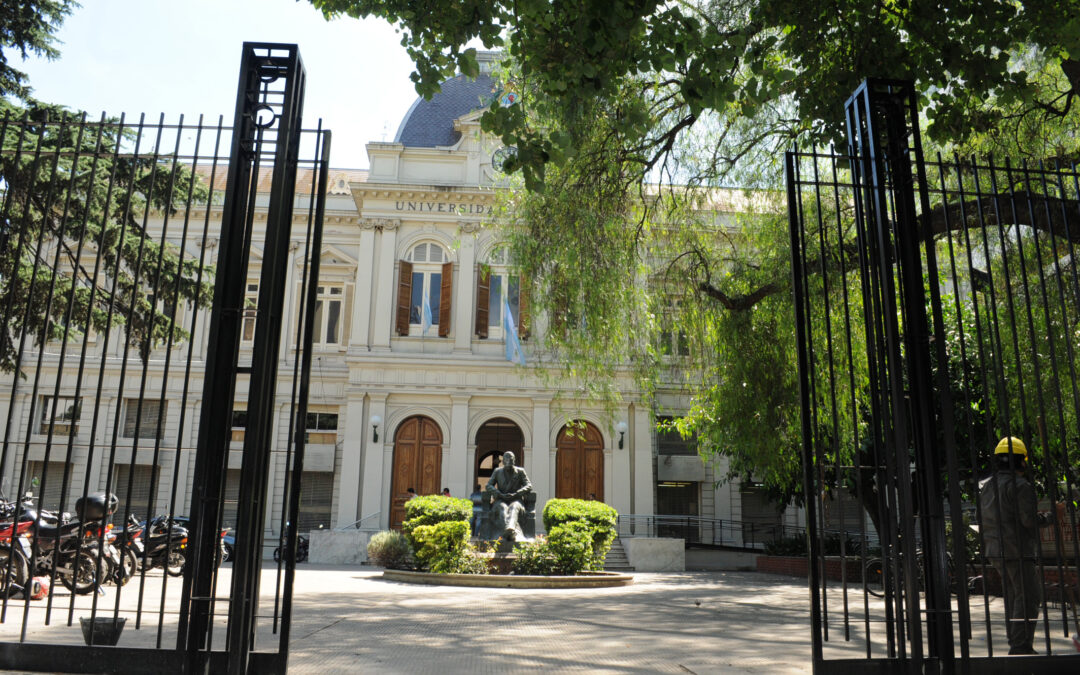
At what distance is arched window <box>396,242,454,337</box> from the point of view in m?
25.7

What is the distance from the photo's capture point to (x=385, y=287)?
25.9 metres

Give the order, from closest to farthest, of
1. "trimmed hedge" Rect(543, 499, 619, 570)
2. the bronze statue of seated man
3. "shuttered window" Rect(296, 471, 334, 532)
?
"trimmed hedge" Rect(543, 499, 619, 570) < the bronze statue of seated man < "shuttered window" Rect(296, 471, 334, 532)

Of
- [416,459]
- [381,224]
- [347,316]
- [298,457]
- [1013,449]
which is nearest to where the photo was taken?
[298,457]

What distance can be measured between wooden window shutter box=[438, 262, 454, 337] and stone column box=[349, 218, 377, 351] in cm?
210

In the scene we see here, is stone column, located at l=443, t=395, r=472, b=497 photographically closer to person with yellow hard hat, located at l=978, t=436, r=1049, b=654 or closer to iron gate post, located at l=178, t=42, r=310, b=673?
person with yellow hard hat, located at l=978, t=436, r=1049, b=654

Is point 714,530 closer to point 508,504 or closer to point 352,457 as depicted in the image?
point 352,457

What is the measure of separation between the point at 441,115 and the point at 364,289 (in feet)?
21.7

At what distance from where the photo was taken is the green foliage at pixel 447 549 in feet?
44.5

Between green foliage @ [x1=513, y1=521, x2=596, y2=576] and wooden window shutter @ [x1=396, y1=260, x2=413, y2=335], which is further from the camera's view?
wooden window shutter @ [x1=396, y1=260, x2=413, y2=335]

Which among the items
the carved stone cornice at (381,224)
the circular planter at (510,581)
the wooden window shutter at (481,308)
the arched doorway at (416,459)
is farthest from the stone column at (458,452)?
the circular planter at (510,581)

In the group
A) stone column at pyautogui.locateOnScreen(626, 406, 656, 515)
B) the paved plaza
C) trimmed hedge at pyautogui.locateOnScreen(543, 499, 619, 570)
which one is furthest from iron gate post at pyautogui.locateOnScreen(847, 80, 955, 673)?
stone column at pyautogui.locateOnScreen(626, 406, 656, 515)

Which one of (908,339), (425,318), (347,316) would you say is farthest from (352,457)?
(908,339)

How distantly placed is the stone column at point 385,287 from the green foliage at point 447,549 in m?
12.3

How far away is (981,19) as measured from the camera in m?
6.55
